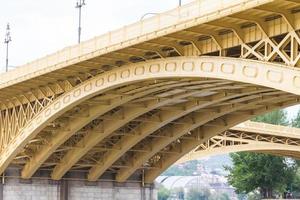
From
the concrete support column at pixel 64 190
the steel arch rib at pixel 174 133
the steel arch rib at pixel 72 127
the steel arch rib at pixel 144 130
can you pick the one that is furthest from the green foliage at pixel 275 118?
the steel arch rib at pixel 72 127

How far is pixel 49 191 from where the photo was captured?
59.3 meters

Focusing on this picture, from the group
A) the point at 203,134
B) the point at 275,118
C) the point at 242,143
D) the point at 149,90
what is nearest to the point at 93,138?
the point at 203,134

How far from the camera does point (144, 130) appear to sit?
2114 inches

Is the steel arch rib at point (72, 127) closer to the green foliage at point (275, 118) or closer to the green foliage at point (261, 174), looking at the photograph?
the green foliage at point (261, 174)

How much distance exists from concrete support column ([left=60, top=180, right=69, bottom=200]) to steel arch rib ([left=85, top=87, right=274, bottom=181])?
1.85 metres

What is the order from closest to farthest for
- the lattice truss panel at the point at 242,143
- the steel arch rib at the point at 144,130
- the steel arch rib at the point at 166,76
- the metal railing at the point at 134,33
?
1. the steel arch rib at the point at 166,76
2. the metal railing at the point at 134,33
3. the steel arch rib at the point at 144,130
4. the lattice truss panel at the point at 242,143

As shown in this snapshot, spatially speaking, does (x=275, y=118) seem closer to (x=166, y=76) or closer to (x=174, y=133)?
(x=174, y=133)

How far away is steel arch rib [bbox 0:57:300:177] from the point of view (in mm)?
29469

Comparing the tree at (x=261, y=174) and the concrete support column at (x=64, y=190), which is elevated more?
the tree at (x=261, y=174)

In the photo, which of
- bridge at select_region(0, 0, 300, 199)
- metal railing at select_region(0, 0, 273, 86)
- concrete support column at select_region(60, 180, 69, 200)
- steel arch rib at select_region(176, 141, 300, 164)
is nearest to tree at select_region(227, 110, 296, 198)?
steel arch rib at select_region(176, 141, 300, 164)

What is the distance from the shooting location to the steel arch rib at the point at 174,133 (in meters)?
48.2

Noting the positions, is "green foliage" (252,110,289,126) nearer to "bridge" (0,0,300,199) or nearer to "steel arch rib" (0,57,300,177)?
"bridge" (0,0,300,199)

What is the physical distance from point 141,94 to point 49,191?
18.0 m

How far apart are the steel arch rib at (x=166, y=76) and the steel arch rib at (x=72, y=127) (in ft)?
7.15
